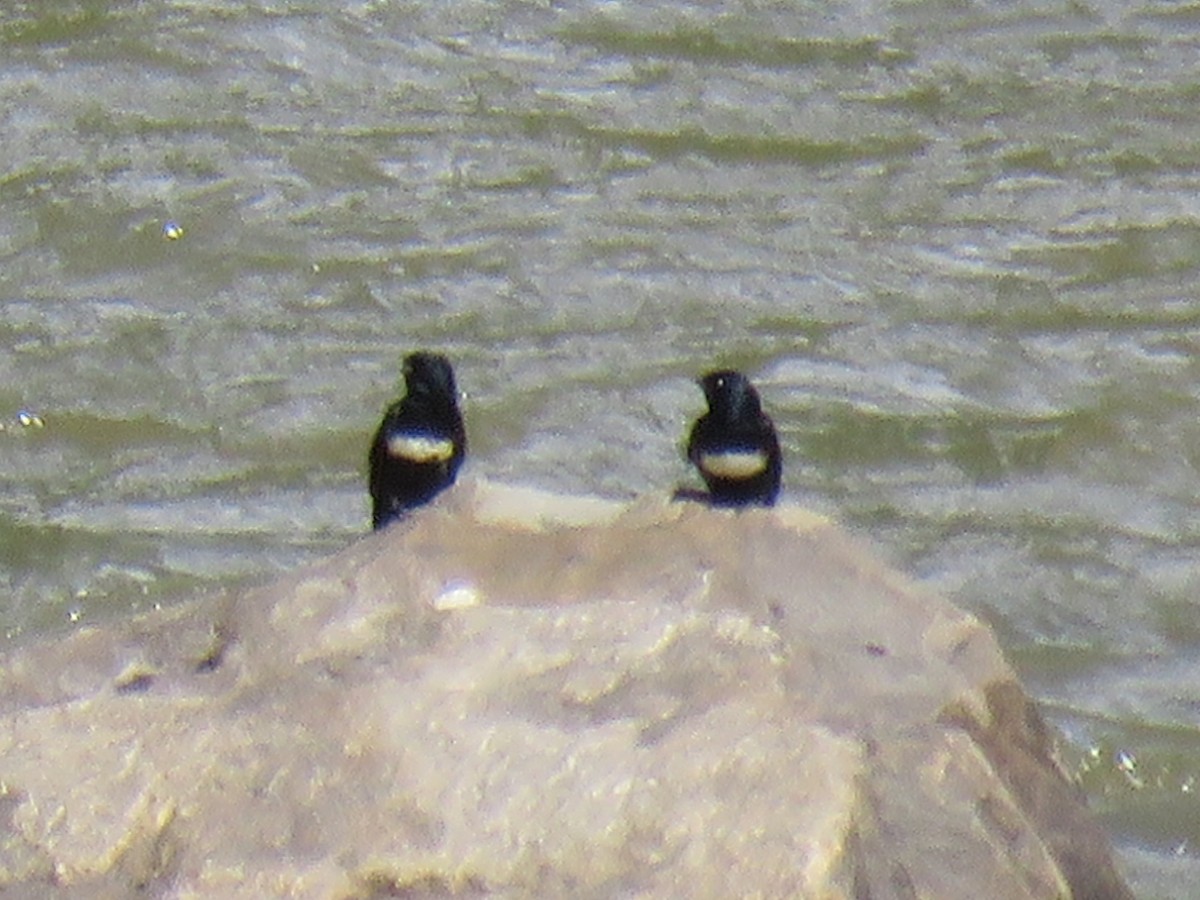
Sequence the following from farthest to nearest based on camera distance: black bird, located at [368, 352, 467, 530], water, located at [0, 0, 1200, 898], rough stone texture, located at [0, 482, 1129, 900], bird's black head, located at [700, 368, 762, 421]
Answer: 1. water, located at [0, 0, 1200, 898]
2. black bird, located at [368, 352, 467, 530]
3. bird's black head, located at [700, 368, 762, 421]
4. rough stone texture, located at [0, 482, 1129, 900]

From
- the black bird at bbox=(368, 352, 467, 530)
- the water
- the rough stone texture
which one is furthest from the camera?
the water

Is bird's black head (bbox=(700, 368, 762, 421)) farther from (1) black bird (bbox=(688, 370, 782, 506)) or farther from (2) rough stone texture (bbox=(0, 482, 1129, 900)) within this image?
(2) rough stone texture (bbox=(0, 482, 1129, 900))

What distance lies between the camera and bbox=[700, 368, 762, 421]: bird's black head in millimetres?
6191

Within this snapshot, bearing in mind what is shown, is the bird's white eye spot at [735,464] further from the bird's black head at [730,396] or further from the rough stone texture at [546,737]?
the rough stone texture at [546,737]

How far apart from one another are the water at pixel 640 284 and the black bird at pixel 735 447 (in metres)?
1.37

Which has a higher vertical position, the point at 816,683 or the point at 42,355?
the point at 816,683

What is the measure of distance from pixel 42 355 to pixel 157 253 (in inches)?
30.7

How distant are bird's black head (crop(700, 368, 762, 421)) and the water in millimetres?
1454

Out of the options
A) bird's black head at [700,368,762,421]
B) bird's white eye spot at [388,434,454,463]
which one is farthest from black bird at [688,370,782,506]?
bird's white eye spot at [388,434,454,463]

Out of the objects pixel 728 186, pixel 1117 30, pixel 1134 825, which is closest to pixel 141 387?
pixel 728 186

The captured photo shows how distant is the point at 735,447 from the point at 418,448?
0.78 meters

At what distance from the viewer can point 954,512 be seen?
799 centimetres

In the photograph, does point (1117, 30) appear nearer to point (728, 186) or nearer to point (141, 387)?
point (728, 186)

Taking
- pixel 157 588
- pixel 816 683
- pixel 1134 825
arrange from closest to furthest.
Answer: pixel 816 683 → pixel 1134 825 → pixel 157 588
